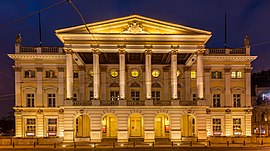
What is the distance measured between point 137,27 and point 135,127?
54.0ft

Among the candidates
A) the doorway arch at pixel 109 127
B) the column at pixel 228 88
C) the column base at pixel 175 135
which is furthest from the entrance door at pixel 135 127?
the column at pixel 228 88

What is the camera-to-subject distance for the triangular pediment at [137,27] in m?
50.4

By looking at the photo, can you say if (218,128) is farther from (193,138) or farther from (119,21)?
(119,21)

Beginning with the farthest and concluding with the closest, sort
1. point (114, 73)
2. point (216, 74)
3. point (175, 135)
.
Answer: point (216, 74) < point (114, 73) < point (175, 135)

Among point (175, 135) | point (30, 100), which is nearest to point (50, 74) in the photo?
point (30, 100)

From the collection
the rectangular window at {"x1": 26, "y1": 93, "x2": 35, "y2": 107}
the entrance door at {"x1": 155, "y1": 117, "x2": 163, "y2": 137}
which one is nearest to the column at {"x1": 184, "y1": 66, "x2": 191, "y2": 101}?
the entrance door at {"x1": 155, "y1": 117, "x2": 163, "y2": 137}

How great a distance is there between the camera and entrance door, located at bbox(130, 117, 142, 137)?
189ft

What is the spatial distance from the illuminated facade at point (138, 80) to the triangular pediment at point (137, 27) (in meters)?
0.14

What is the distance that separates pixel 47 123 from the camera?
58000mm

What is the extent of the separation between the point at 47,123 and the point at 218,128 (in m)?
27.3

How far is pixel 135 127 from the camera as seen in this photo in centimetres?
5788

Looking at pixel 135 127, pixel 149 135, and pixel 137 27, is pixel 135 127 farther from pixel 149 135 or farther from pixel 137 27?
pixel 137 27

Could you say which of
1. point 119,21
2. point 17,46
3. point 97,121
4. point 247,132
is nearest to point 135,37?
point 119,21

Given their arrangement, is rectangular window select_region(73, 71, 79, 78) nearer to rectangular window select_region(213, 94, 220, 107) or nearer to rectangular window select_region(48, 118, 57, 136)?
rectangular window select_region(48, 118, 57, 136)
